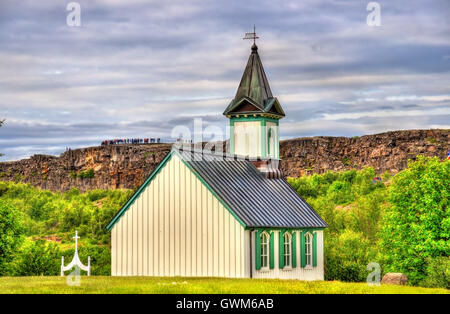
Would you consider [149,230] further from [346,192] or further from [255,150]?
[346,192]

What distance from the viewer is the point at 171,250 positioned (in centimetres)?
4297

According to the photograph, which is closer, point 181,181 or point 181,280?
point 181,280

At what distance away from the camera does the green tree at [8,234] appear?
262 ft

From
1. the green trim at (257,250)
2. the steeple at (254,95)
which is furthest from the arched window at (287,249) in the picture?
the steeple at (254,95)

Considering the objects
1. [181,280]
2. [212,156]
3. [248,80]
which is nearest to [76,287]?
[181,280]

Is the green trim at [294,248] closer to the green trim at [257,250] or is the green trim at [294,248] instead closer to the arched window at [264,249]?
the arched window at [264,249]

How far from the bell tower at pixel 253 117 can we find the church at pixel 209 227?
359 centimetres

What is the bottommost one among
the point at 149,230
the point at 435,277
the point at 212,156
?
the point at 435,277

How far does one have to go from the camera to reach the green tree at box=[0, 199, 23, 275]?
79.8 m

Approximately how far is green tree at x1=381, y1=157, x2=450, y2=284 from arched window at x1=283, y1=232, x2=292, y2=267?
13555 millimetres

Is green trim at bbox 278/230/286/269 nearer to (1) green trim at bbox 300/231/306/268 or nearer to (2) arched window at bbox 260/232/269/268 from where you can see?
(2) arched window at bbox 260/232/269/268

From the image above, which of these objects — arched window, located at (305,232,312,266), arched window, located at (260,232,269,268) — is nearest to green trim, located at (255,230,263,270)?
arched window, located at (260,232,269,268)

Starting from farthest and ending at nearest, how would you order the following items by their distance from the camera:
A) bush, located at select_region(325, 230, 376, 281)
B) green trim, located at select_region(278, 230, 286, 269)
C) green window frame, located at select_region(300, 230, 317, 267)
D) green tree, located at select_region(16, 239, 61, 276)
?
green tree, located at select_region(16, 239, 61, 276)
bush, located at select_region(325, 230, 376, 281)
green window frame, located at select_region(300, 230, 317, 267)
green trim, located at select_region(278, 230, 286, 269)
